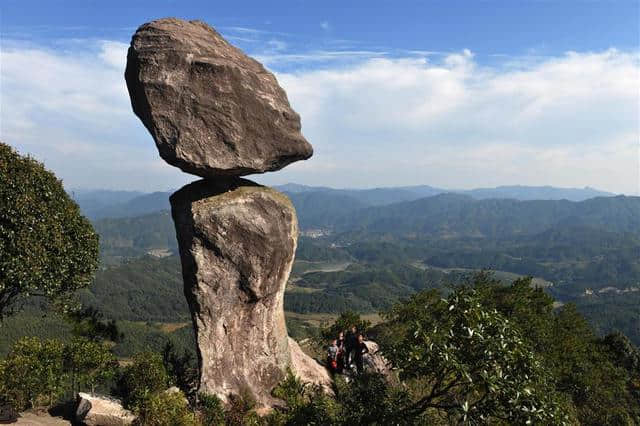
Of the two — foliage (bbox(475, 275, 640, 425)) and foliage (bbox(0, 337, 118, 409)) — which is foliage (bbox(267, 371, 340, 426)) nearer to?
foliage (bbox(0, 337, 118, 409))

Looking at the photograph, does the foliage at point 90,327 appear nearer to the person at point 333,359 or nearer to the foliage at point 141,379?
the foliage at point 141,379

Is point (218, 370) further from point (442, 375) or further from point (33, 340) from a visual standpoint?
point (442, 375)

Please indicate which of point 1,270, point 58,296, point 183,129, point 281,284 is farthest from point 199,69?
point 58,296

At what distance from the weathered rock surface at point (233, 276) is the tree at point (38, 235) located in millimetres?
6295

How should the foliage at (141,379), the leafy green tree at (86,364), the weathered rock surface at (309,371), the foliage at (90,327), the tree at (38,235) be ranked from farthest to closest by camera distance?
the foliage at (90,327)
the weathered rock surface at (309,371)
the leafy green tree at (86,364)
the tree at (38,235)
the foliage at (141,379)

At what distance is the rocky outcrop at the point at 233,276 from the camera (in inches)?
734

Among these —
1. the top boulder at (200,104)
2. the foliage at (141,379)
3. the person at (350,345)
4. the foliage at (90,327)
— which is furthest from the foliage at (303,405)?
the foliage at (90,327)

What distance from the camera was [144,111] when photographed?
18.2 meters

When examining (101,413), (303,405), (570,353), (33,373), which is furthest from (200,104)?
(570,353)

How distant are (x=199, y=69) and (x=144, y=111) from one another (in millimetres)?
3007

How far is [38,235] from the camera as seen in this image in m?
19.8

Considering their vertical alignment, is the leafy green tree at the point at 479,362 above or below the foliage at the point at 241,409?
above

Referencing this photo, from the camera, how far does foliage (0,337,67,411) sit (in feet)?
55.5

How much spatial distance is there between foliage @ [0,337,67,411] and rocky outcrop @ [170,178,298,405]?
20.8 feet
